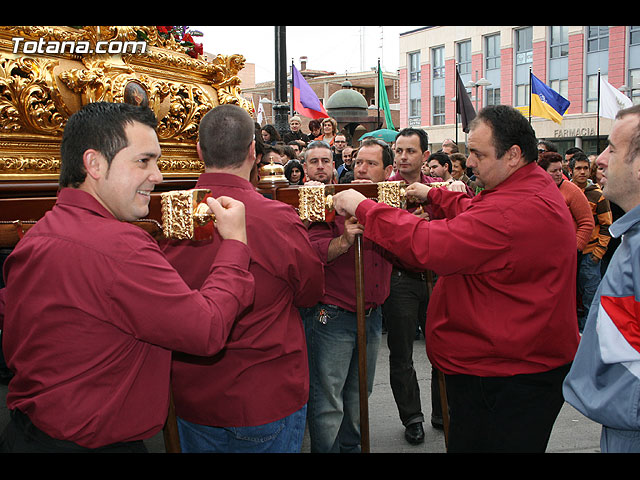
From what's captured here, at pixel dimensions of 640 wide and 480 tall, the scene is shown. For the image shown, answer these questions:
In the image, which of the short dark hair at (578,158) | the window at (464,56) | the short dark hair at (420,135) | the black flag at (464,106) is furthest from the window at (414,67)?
the short dark hair at (420,135)

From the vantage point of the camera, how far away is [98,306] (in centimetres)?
162

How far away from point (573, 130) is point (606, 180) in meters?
28.3

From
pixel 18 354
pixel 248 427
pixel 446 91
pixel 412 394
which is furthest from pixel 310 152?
pixel 446 91

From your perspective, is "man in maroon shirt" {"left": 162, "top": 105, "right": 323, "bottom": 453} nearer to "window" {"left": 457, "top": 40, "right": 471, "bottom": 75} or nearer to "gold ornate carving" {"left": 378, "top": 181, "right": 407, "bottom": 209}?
"gold ornate carving" {"left": 378, "top": 181, "right": 407, "bottom": 209}

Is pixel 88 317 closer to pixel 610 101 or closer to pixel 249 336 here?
pixel 249 336

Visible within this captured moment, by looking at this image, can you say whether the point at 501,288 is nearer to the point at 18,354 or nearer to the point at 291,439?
the point at 291,439

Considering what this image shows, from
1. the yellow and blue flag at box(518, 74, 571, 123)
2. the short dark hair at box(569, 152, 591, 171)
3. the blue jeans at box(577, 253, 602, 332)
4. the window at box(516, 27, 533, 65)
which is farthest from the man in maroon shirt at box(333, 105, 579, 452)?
the window at box(516, 27, 533, 65)

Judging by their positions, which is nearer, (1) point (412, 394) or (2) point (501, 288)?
(2) point (501, 288)

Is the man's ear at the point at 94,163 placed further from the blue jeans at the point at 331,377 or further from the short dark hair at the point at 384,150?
the short dark hair at the point at 384,150

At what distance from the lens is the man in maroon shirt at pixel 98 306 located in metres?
1.61

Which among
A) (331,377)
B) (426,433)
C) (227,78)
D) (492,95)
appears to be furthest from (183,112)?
(492,95)

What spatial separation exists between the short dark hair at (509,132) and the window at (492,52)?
3004 cm

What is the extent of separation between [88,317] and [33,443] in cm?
40

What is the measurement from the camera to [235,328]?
231 cm
